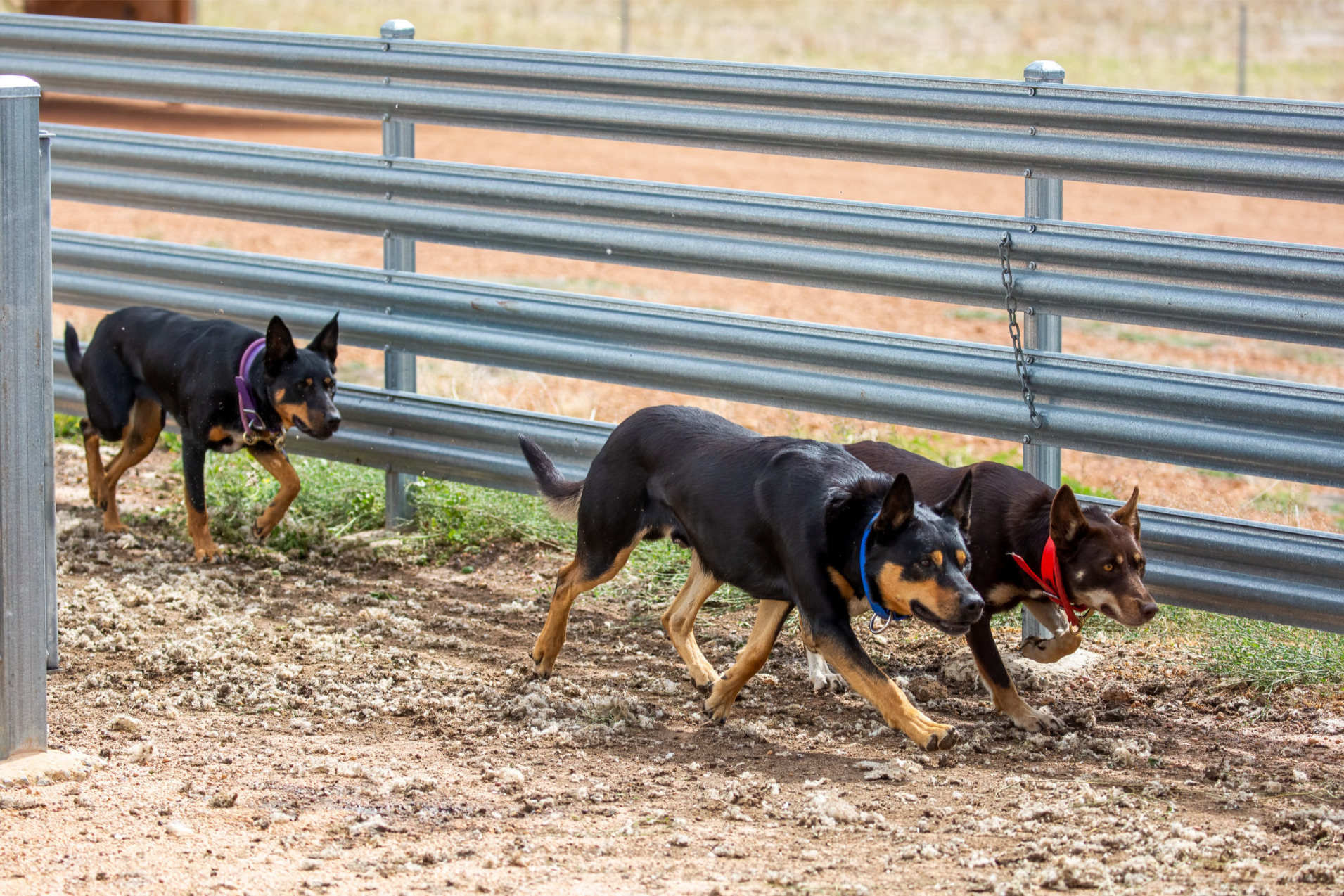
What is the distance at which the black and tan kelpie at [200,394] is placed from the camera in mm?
6262

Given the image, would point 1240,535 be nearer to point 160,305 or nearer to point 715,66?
point 715,66

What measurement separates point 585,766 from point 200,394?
3071mm

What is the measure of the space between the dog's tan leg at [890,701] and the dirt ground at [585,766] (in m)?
0.10

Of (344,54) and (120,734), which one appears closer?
(120,734)

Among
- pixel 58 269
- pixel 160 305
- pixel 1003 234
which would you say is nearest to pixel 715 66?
pixel 1003 234

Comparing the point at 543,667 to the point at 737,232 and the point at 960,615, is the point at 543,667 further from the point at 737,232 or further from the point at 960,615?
the point at 737,232

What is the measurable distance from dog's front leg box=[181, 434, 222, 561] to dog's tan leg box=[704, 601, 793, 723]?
2.83 meters

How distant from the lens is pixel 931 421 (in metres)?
5.33

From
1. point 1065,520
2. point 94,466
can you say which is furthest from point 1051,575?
point 94,466

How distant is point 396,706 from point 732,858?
1.65 meters

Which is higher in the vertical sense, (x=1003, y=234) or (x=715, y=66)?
(x=715, y=66)

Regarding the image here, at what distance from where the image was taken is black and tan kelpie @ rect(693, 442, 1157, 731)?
4535mm

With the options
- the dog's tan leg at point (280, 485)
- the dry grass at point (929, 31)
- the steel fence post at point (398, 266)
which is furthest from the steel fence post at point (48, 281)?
the dry grass at point (929, 31)

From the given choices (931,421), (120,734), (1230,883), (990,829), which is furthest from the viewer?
(931,421)
